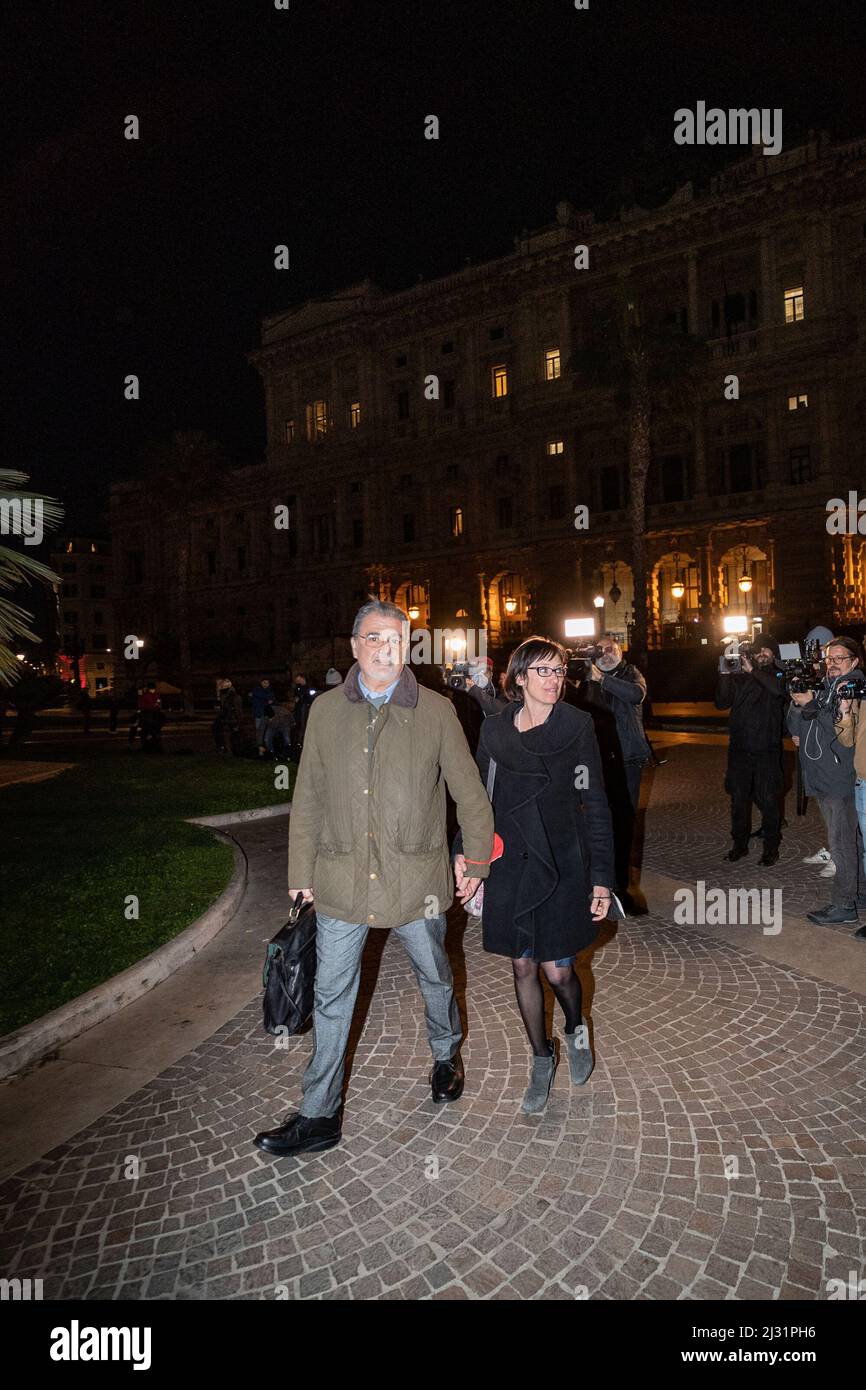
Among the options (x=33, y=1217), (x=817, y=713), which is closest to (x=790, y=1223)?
(x=33, y=1217)

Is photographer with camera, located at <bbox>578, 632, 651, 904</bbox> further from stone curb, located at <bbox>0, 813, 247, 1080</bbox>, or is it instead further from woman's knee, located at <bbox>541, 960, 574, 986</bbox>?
stone curb, located at <bbox>0, 813, 247, 1080</bbox>

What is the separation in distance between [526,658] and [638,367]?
105ft

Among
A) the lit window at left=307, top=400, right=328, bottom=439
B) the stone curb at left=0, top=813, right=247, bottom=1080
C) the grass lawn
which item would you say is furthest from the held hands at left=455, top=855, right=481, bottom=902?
the lit window at left=307, top=400, right=328, bottom=439

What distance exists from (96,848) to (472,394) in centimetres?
4502

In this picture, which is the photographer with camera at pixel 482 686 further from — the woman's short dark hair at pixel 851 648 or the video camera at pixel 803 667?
the woman's short dark hair at pixel 851 648

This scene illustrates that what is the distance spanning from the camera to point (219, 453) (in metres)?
46.5

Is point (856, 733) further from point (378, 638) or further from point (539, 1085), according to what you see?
point (378, 638)

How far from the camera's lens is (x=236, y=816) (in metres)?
11.5

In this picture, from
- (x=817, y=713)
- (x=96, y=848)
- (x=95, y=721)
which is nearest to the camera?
(x=817, y=713)

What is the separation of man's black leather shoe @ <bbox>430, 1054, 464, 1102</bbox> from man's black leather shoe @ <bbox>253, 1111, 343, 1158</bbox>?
0.52m

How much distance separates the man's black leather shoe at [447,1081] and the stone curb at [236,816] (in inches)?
305

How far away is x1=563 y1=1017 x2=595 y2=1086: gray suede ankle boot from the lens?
3797mm

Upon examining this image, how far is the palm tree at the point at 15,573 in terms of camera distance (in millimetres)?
4582
